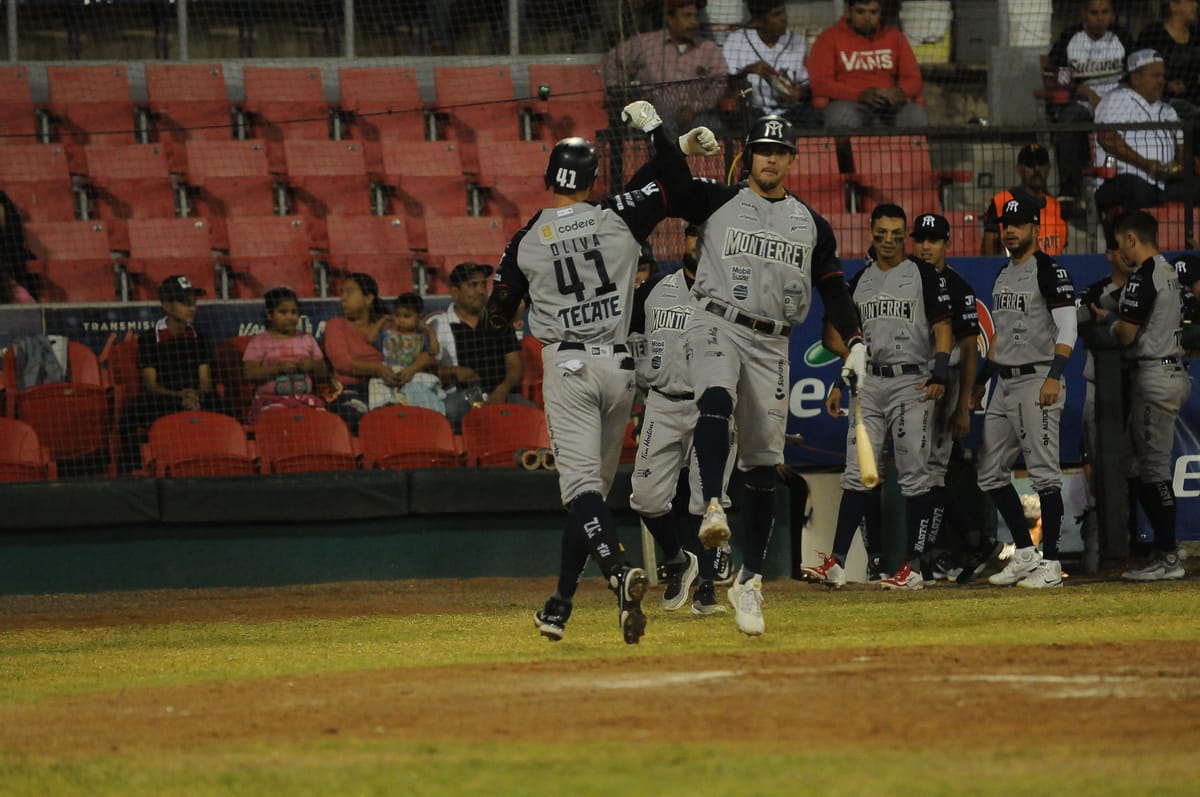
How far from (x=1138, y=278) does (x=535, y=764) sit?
709 cm

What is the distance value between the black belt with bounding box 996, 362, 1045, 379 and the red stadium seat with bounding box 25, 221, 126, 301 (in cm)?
761

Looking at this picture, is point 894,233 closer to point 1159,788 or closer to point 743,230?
point 743,230

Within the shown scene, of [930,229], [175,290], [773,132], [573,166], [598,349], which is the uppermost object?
[773,132]

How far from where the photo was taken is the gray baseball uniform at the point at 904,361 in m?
10.0

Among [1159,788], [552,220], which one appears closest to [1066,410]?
[552,220]

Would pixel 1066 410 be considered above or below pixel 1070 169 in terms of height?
below

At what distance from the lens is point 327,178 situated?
569 inches

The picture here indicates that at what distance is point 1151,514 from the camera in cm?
1025

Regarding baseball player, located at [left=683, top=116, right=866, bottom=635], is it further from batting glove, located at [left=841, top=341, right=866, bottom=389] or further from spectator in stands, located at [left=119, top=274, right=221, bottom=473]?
spectator in stands, located at [left=119, top=274, right=221, bottom=473]

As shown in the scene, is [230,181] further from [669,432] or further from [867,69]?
[669,432]

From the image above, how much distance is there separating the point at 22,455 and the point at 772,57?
7166 mm

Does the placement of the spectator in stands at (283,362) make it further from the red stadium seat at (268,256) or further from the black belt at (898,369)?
the black belt at (898,369)

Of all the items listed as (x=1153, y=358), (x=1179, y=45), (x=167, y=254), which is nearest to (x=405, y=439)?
(x=167, y=254)

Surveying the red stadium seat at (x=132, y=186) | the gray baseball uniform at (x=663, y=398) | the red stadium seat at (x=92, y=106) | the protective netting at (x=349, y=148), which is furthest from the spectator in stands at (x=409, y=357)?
the red stadium seat at (x=92, y=106)
